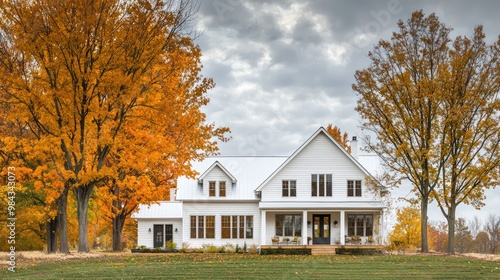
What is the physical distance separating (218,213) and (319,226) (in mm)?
7581

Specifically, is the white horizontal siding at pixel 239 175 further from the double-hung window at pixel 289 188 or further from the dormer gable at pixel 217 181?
the double-hung window at pixel 289 188

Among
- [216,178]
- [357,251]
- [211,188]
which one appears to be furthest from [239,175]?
[357,251]

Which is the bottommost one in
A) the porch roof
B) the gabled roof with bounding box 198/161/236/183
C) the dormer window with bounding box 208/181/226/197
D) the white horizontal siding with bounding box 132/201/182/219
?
the white horizontal siding with bounding box 132/201/182/219

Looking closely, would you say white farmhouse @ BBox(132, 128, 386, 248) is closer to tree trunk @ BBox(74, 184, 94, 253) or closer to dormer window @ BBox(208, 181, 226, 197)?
dormer window @ BBox(208, 181, 226, 197)

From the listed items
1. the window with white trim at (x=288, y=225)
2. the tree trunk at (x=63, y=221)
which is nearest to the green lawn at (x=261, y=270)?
the tree trunk at (x=63, y=221)

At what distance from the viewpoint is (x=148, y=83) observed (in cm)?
3070

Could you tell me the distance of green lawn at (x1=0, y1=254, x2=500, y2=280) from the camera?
22.0 m

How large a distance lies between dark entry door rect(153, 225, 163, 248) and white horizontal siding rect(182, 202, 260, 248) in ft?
11.6

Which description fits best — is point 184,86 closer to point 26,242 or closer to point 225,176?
point 225,176

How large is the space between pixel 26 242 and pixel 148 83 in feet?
64.4

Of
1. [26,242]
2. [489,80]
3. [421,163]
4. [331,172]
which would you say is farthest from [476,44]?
[26,242]

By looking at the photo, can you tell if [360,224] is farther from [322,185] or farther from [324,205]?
[322,185]

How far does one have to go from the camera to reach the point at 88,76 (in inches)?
1139

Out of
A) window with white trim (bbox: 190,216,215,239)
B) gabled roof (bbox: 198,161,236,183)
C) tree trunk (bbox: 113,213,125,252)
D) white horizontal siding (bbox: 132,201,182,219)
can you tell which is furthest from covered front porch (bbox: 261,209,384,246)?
tree trunk (bbox: 113,213,125,252)
